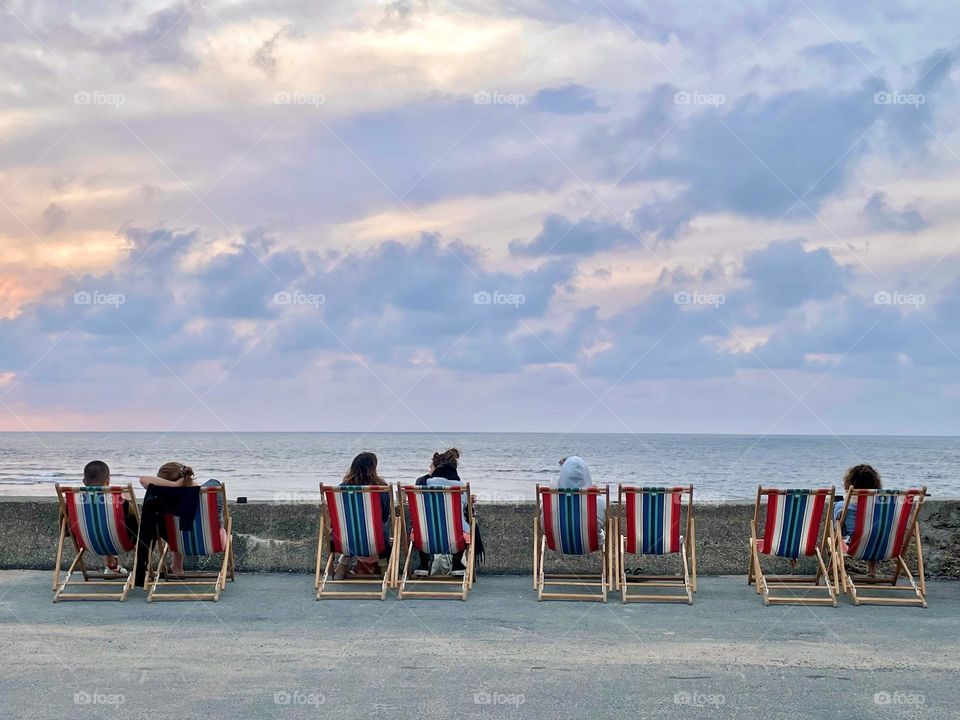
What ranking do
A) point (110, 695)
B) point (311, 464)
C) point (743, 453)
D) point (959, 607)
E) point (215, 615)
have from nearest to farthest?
point (110, 695) → point (215, 615) → point (959, 607) → point (311, 464) → point (743, 453)

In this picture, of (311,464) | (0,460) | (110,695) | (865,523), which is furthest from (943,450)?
(110,695)

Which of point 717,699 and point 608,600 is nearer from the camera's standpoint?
point 717,699

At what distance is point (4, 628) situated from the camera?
7000mm

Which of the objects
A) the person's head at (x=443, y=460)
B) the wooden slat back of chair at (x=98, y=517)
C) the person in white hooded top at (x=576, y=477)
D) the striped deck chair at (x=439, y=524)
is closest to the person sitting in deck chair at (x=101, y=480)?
the wooden slat back of chair at (x=98, y=517)

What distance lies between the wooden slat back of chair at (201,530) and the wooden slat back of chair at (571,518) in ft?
8.31

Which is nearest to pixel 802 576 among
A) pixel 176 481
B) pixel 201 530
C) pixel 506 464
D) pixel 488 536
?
pixel 488 536

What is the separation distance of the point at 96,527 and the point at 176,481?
0.71 m

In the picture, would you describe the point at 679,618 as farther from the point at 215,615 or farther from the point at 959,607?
the point at 215,615

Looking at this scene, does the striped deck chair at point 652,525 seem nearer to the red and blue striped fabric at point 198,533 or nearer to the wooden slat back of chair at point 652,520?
the wooden slat back of chair at point 652,520

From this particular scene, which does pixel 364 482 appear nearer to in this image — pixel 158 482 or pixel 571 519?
pixel 158 482

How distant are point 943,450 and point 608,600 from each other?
2942 inches

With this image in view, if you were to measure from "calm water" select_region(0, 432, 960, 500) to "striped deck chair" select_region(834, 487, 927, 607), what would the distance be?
2817 cm

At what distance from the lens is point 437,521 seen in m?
8.79

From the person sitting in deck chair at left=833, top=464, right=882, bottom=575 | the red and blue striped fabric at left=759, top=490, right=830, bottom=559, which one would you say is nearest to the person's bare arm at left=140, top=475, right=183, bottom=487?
the red and blue striped fabric at left=759, top=490, right=830, bottom=559
